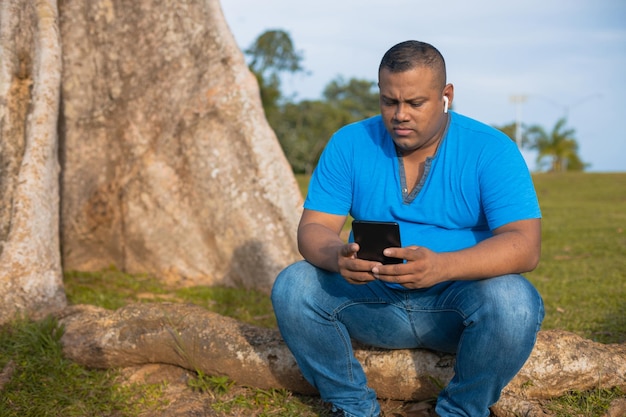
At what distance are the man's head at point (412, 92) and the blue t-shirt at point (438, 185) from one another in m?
0.15

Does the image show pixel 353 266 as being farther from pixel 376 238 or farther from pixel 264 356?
pixel 264 356

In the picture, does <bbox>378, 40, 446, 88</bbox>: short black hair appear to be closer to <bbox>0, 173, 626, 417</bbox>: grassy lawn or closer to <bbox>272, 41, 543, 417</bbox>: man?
<bbox>272, 41, 543, 417</bbox>: man

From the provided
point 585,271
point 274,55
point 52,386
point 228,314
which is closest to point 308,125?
point 274,55

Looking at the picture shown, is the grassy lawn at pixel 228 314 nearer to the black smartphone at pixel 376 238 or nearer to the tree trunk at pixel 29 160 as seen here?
the tree trunk at pixel 29 160

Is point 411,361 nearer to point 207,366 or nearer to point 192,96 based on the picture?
point 207,366

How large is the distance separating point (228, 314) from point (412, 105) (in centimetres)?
267

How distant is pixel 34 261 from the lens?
4957 mm

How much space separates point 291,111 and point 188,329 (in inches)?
1165

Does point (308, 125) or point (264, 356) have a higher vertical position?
point (308, 125)

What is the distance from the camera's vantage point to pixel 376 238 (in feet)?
9.73

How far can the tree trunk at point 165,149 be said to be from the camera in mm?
6180

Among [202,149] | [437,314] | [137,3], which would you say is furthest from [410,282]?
[137,3]

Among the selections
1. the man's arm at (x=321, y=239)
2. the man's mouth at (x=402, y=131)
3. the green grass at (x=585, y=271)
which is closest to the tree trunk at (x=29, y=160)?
the man's arm at (x=321, y=239)

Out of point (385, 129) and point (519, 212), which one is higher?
point (385, 129)
